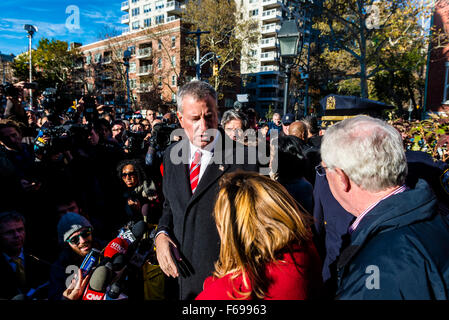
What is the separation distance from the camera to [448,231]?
1.14m

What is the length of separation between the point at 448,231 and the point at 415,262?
23cm

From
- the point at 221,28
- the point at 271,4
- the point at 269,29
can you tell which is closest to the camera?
the point at 221,28

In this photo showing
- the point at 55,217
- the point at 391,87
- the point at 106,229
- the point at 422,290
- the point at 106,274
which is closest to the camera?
the point at 422,290

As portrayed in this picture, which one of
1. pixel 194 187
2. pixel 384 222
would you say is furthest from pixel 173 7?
pixel 384 222

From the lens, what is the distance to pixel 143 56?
40438 mm

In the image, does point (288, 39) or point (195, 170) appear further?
point (288, 39)

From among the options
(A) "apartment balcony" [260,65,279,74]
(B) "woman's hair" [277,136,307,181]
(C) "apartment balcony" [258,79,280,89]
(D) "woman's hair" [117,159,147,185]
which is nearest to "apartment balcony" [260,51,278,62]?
(A) "apartment balcony" [260,65,279,74]

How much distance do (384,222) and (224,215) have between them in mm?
699

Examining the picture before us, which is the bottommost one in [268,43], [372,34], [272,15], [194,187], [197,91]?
[194,187]

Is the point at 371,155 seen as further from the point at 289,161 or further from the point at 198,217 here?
the point at 289,161

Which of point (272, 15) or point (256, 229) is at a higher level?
point (272, 15)
